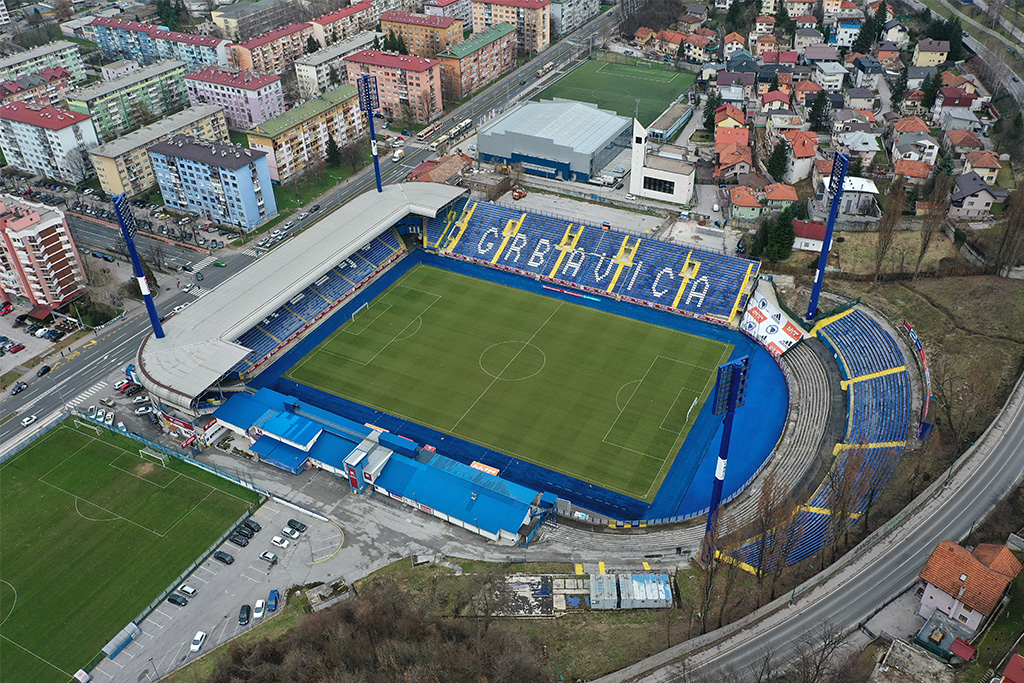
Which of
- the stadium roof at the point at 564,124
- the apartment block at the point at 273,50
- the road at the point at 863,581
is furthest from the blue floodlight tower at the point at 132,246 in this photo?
the apartment block at the point at 273,50

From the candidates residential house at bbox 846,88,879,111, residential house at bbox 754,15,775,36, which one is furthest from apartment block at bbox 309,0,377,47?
residential house at bbox 846,88,879,111

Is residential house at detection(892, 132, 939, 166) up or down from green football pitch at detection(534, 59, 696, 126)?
up

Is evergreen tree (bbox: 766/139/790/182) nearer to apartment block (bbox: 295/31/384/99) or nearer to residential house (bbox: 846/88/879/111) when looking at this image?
A: residential house (bbox: 846/88/879/111)

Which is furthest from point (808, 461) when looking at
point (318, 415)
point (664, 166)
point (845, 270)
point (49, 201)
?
point (49, 201)

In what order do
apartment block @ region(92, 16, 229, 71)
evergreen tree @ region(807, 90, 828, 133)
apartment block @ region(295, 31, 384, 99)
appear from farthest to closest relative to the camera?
1. apartment block @ region(92, 16, 229, 71)
2. apartment block @ region(295, 31, 384, 99)
3. evergreen tree @ region(807, 90, 828, 133)

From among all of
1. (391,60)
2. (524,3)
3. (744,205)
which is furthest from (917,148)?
(524,3)

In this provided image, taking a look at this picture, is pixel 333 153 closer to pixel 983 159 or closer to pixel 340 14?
pixel 340 14
